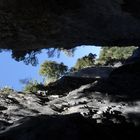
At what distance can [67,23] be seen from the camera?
59.3 ft

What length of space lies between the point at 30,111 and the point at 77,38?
8.98 m

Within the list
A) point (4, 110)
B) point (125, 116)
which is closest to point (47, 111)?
Answer: point (4, 110)

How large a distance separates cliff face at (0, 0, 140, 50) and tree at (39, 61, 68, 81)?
78.1ft

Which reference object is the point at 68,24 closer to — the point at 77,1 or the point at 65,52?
the point at 77,1

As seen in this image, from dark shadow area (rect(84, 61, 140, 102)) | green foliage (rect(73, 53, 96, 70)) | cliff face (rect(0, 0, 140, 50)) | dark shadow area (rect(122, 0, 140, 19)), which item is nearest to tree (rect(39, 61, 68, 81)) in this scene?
green foliage (rect(73, 53, 96, 70))

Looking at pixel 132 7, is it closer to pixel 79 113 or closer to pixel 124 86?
pixel 124 86

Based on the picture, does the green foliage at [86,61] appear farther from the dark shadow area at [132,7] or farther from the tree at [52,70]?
the dark shadow area at [132,7]

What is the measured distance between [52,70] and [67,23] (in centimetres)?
2745

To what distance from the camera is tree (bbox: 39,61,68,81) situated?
148ft

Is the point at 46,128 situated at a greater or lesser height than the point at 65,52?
lesser

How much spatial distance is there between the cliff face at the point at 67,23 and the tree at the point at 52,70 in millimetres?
23795

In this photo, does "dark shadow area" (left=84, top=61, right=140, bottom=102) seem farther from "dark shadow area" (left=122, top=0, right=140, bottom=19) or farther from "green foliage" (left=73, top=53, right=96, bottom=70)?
"green foliage" (left=73, top=53, right=96, bottom=70)

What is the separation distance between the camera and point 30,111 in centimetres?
1213

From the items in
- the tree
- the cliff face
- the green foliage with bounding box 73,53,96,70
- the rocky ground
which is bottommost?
the rocky ground
